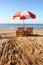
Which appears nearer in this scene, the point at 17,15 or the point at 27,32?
the point at 17,15

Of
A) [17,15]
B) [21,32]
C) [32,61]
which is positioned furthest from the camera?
[21,32]

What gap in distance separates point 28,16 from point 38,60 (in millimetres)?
7984

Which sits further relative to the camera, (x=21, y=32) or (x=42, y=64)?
(x=21, y=32)

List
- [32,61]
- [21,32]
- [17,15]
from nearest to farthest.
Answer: [32,61] → [17,15] → [21,32]

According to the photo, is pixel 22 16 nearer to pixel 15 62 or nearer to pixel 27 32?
pixel 27 32

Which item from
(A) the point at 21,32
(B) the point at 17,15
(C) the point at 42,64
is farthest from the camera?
(A) the point at 21,32

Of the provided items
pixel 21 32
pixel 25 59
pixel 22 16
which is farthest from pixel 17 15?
pixel 25 59

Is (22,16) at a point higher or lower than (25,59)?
higher

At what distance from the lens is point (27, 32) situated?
1525 cm

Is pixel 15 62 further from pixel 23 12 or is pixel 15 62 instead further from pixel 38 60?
pixel 23 12

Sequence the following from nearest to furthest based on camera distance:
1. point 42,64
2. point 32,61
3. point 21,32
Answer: point 42,64 < point 32,61 < point 21,32

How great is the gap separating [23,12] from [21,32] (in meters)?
1.88

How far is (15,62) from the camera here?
20.9 ft

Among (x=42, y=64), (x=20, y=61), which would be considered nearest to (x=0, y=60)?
(x=20, y=61)
